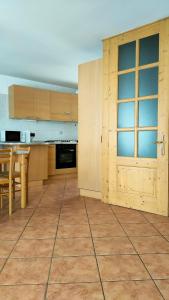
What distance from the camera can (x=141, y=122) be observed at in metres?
3.10

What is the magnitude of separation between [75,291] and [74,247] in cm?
59

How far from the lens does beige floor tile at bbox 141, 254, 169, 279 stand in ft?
5.32

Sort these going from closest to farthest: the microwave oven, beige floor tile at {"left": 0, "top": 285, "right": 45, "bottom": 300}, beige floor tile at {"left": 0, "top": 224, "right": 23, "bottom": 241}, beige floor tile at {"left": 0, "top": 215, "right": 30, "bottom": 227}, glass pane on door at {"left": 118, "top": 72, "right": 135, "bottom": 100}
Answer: beige floor tile at {"left": 0, "top": 285, "right": 45, "bottom": 300}
beige floor tile at {"left": 0, "top": 224, "right": 23, "bottom": 241}
beige floor tile at {"left": 0, "top": 215, "right": 30, "bottom": 227}
glass pane on door at {"left": 118, "top": 72, "right": 135, "bottom": 100}
the microwave oven

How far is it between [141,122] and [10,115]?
3.44 meters

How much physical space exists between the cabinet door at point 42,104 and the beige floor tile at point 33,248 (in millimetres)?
3965

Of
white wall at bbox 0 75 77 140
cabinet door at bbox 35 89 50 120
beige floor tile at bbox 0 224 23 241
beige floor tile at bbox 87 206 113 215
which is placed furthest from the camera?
cabinet door at bbox 35 89 50 120

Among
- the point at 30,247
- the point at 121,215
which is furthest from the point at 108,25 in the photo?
the point at 30,247

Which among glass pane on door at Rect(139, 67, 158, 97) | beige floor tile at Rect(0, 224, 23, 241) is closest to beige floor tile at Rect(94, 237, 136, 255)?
beige floor tile at Rect(0, 224, 23, 241)

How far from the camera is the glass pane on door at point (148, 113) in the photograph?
2969 millimetres

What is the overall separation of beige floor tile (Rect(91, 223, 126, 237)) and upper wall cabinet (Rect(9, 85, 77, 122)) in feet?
11.9

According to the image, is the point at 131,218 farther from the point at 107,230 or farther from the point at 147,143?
the point at 147,143

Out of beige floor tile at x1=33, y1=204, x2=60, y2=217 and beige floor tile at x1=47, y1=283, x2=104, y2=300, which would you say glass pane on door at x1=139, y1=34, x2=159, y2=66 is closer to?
beige floor tile at x1=33, y1=204, x2=60, y2=217

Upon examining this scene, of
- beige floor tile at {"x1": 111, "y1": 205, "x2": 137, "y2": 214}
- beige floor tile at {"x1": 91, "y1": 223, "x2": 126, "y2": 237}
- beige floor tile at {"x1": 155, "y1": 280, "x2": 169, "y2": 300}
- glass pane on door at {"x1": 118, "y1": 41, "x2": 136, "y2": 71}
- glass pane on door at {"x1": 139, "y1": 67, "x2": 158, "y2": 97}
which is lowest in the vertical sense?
beige floor tile at {"x1": 155, "y1": 280, "x2": 169, "y2": 300}

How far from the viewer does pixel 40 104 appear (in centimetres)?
571
